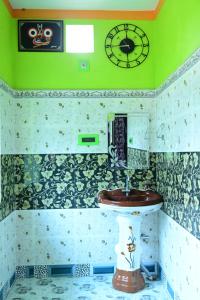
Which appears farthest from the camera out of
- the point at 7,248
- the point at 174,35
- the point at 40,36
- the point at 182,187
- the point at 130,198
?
the point at 40,36

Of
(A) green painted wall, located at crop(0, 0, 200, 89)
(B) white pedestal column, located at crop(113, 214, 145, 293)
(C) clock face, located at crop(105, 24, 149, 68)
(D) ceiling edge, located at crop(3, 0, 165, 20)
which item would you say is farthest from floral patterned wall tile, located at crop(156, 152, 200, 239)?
(D) ceiling edge, located at crop(3, 0, 165, 20)

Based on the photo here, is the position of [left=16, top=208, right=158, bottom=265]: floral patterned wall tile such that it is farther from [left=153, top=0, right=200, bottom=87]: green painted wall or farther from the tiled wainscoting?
[left=153, top=0, right=200, bottom=87]: green painted wall

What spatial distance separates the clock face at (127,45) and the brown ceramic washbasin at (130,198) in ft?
4.23

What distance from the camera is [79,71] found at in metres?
3.23

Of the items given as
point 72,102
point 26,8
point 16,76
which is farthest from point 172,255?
point 26,8

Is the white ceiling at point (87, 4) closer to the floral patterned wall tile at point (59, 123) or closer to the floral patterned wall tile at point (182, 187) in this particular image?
the floral patterned wall tile at point (59, 123)

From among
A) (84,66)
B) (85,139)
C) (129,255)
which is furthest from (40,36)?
(129,255)

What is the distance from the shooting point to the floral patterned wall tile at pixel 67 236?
3221 millimetres

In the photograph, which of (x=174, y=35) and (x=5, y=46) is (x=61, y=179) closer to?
(x=5, y=46)

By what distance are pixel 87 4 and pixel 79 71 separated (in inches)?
25.2

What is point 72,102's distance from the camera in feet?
10.6

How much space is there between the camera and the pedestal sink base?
9.37 feet

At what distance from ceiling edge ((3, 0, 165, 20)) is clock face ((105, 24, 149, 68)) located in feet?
0.34

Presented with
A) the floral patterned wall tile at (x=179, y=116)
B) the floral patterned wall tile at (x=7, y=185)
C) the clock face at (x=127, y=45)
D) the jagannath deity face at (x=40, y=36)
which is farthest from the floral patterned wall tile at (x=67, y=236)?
the jagannath deity face at (x=40, y=36)
